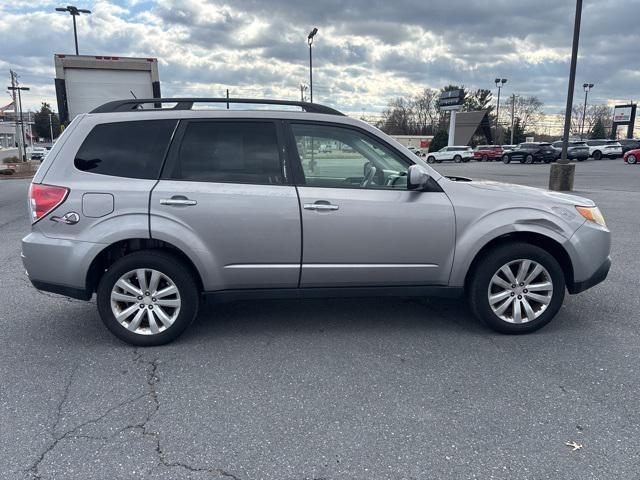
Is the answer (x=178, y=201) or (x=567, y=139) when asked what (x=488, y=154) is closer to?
(x=567, y=139)

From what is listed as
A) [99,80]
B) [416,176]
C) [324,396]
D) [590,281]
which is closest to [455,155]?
[99,80]

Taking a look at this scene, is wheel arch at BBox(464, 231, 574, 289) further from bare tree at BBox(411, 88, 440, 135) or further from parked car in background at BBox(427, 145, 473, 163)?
bare tree at BBox(411, 88, 440, 135)

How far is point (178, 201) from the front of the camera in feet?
12.3

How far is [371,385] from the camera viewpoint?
334 cm

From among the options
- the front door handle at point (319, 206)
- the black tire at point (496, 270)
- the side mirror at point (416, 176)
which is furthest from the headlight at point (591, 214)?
the front door handle at point (319, 206)

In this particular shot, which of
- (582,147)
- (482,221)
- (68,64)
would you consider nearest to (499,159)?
(582,147)

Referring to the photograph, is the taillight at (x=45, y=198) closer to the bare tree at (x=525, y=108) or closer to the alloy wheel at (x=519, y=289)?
the alloy wheel at (x=519, y=289)

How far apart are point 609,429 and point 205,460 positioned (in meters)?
2.27

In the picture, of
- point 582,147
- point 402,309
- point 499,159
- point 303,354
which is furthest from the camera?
point 499,159

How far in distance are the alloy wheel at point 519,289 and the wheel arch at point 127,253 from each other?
2439 mm

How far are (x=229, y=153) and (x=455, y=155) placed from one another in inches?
1875

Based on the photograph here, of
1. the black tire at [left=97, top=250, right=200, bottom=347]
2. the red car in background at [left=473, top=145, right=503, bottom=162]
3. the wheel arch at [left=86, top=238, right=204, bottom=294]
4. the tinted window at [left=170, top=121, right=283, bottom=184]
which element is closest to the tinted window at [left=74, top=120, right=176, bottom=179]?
the tinted window at [left=170, top=121, right=283, bottom=184]

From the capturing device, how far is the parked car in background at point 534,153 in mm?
39312

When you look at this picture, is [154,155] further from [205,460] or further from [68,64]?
[68,64]
